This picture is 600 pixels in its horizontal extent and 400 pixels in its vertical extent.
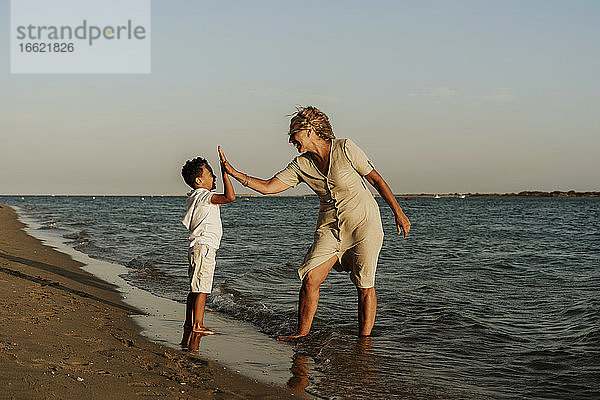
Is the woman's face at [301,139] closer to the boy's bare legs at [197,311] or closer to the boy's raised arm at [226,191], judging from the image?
the boy's raised arm at [226,191]

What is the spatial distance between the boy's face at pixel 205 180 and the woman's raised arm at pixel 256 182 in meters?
0.74

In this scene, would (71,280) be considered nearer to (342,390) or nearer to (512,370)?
(342,390)

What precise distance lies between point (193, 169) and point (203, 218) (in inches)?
18.7

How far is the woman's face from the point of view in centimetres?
502

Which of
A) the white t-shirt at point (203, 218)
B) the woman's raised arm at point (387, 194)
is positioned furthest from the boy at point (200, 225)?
the woman's raised arm at point (387, 194)

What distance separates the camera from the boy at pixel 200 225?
5.36 meters

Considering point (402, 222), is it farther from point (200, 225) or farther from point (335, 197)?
point (200, 225)

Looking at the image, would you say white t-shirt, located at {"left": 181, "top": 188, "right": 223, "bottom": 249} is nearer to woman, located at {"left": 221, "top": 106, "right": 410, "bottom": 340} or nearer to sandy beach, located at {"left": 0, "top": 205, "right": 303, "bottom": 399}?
woman, located at {"left": 221, "top": 106, "right": 410, "bottom": 340}

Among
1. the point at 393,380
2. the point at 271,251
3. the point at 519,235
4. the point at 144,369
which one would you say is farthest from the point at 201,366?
the point at 519,235

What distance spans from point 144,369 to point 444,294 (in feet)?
18.4

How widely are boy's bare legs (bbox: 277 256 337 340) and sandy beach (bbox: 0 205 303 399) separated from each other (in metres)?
1.19

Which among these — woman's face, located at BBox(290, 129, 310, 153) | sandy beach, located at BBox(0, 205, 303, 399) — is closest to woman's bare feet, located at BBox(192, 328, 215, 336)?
sandy beach, located at BBox(0, 205, 303, 399)

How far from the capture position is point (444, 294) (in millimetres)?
8641

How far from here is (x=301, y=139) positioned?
5.03 metres
